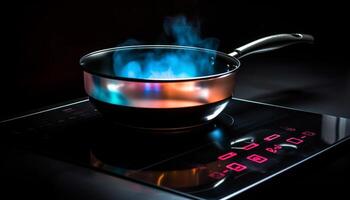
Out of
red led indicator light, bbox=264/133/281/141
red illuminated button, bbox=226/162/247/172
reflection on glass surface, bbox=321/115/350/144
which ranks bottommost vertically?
red led indicator light, bbox=264/133/281/141

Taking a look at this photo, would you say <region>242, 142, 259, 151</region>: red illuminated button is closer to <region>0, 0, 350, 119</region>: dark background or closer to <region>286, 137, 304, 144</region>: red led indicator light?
<region>286, 137, 304, 144</region>: red led indicator light

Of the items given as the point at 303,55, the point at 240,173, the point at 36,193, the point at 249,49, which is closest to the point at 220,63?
the point at 249,49

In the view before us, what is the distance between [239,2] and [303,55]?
270 millimetres

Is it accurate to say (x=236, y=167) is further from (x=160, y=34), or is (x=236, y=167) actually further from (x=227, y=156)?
(x=160, y=34)

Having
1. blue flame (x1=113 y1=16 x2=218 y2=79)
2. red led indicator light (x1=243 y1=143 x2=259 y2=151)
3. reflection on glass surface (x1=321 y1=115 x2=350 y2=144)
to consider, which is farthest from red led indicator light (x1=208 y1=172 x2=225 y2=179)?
blue flame (x1=113 y1=16 x2=218 y2=79)

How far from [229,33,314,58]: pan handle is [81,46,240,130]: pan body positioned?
182 mm

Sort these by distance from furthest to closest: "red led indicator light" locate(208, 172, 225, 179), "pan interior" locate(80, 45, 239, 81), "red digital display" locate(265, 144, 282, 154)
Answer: "pan interior" locate(80, 45, 239, 81) → "red digital display" locate(265, 144, 282, 154) → "red led indicator light" locate(208, 172, 225, 179)

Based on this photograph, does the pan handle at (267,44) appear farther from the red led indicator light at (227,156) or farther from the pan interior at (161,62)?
the red led indicator light at (227,156)

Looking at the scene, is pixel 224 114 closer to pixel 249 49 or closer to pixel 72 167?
pixel 249 49

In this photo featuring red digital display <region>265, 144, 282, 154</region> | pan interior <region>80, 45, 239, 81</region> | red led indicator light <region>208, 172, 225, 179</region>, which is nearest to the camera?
red led indicator light <region>208, 172, 225, 179</region>

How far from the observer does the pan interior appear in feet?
3.14

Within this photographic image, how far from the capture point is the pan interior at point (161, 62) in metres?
0.96

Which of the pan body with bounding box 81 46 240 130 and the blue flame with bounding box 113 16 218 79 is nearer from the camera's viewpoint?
the pan body with bounding box 81 46 240 130

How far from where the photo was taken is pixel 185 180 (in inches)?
26.3
